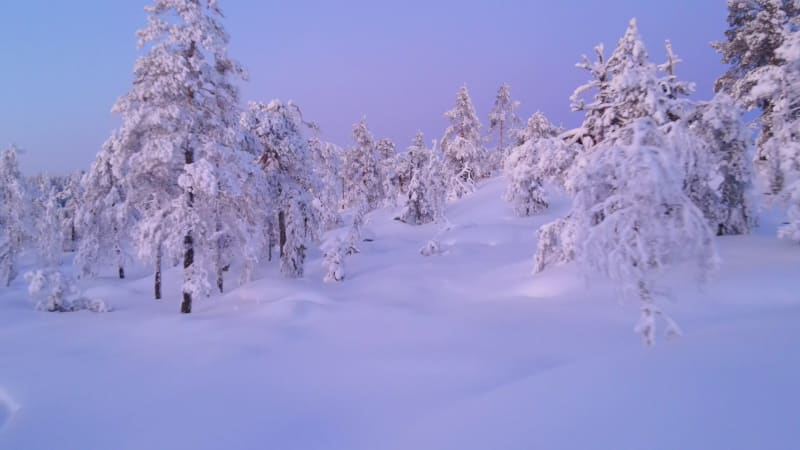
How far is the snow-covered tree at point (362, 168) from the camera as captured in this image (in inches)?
1930

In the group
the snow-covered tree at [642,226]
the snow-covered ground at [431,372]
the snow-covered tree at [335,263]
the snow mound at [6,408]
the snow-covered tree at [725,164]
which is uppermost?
the snow-covered tree at [725,164]

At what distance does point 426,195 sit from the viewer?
37.5 meters

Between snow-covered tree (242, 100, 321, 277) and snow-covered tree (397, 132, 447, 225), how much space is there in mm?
15681

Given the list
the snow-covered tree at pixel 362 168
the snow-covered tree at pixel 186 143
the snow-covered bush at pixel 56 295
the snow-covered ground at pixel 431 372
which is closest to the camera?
the snow-covered ground at pixel 431 372

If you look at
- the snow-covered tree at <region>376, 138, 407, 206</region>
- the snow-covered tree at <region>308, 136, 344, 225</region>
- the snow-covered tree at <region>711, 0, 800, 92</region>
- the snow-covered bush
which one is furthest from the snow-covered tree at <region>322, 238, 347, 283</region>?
the snow-covered tree at <region>376, 138, 407, 206</region>

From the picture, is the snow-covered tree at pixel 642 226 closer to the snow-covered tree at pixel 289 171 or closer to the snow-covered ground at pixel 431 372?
the snow-covered ground at pixel 431 372

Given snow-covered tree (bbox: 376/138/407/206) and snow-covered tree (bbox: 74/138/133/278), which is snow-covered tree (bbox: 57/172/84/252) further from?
snow-covered tree (bbox: 376/138/407/206)

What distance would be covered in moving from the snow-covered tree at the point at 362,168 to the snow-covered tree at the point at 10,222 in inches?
1126

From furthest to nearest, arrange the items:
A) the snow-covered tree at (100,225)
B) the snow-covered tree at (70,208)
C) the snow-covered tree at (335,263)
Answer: the snow-covered tree at (70,208)
the snow-covered tree at (100,225)
the snow-covered tree at (335,263)

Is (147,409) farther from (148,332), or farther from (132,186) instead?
(132,186)

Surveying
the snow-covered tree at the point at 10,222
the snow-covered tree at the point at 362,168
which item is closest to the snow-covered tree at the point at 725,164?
the snow-covered tree at the point at 362,168

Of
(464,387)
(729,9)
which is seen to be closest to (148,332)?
(464,387)

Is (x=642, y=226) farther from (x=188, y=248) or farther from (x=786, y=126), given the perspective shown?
(x=188, y=248)

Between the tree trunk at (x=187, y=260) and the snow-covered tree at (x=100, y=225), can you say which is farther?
the snow-covered tree at (x=100, y=225)
